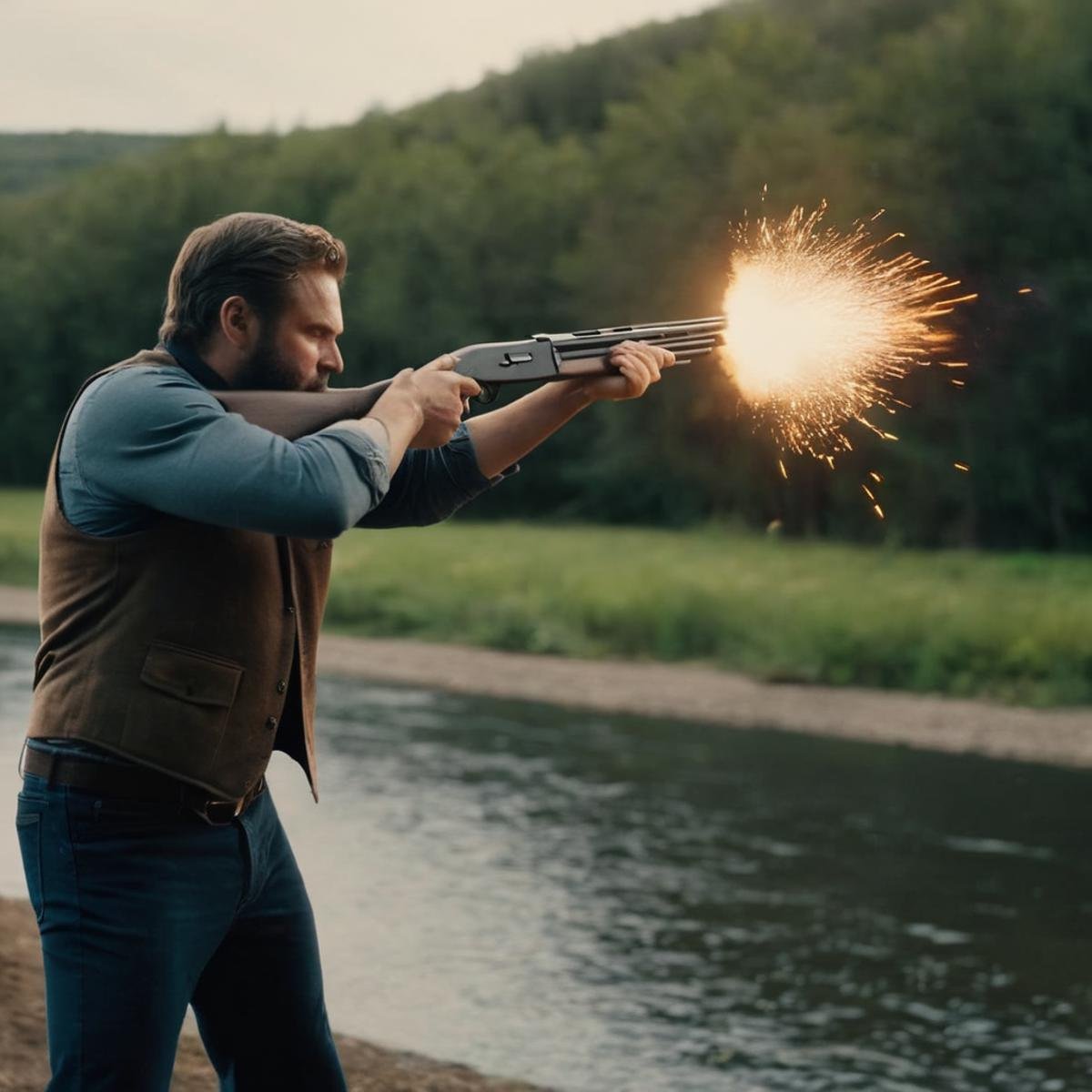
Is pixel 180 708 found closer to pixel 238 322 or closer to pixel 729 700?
pixel 238 322

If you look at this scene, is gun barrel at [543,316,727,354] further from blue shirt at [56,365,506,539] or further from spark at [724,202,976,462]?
blue shirt at [56,365,506,539]

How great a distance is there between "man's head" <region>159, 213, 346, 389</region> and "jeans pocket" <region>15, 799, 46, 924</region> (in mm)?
791

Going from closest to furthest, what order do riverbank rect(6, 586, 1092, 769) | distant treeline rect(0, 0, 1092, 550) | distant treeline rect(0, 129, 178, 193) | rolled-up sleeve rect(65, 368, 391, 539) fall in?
rolled-up sleeve rect(65, 368, 391, 539)
riverbank rect(6, 586, 1092, 769)
distant treeline rect(0, 0, 1092, 550)
distant treeline rect(0, 129, 178, 193)

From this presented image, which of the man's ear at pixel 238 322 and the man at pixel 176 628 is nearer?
the man at pixel 176 628

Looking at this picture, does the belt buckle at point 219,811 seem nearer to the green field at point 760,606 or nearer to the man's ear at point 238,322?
the man's ear at point 238,322

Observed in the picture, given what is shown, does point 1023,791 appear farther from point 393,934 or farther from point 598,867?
point 393,934

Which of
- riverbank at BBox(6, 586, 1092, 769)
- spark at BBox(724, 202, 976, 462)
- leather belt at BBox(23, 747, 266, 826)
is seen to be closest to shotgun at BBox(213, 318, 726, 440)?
spark at BBox(724, 202, 976, 462)

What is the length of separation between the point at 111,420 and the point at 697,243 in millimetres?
37936

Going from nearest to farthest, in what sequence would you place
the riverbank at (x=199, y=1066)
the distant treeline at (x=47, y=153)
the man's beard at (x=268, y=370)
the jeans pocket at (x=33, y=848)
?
the jeans pocket at (x=33, y=848) → the man's beard at (x=268, y=370) → the riverbank at (x=199, y=1066) → the distant treeline at (x=47, y=153)

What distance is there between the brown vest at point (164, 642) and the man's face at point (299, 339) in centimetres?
16

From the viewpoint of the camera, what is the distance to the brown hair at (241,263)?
9.86 feet

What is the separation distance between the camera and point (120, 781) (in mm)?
2947

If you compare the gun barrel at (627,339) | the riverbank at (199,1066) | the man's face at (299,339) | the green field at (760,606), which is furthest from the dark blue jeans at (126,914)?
the green field at (760,606)

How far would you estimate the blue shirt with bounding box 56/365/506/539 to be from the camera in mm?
2760
